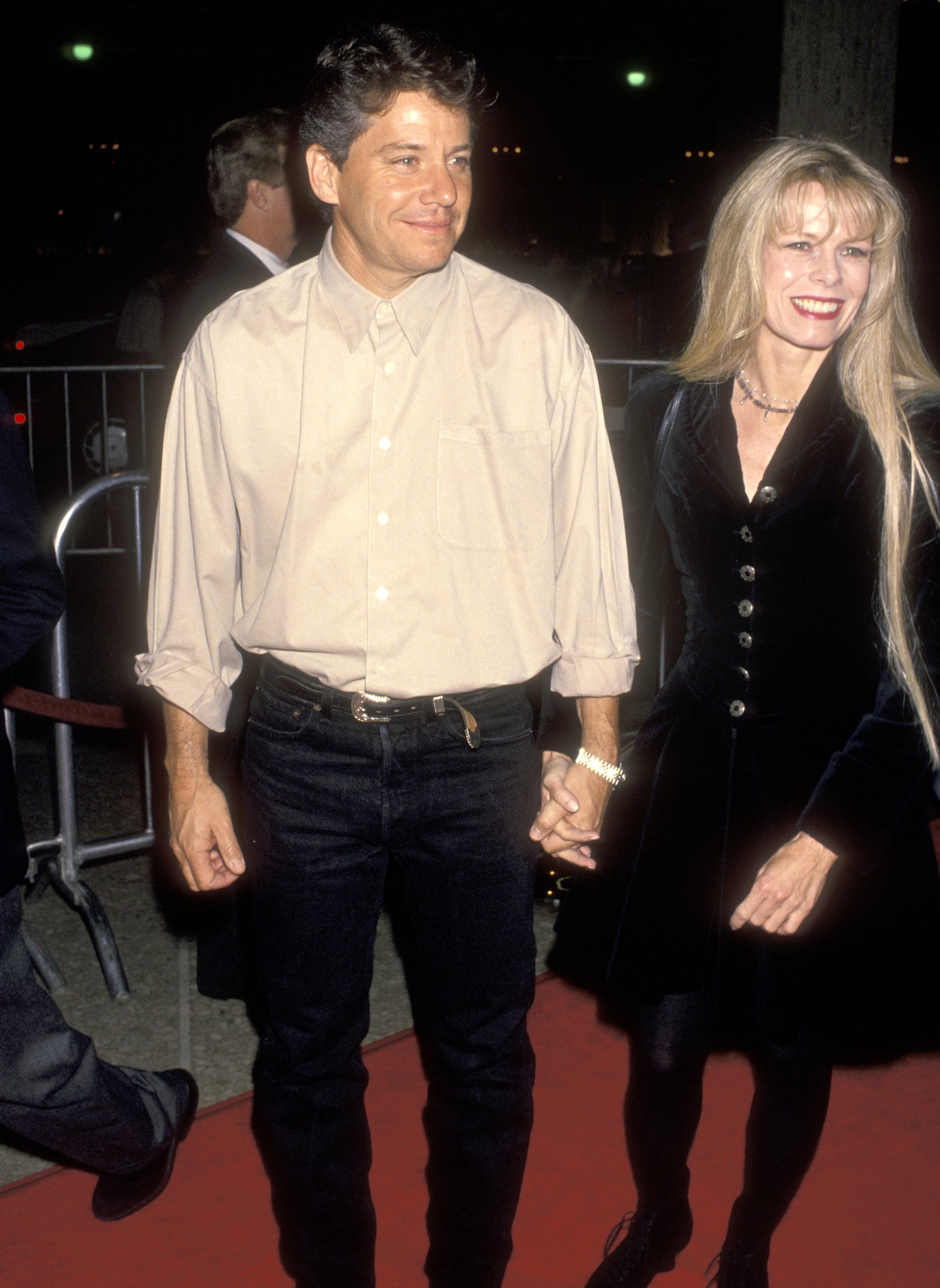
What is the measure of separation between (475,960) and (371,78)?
1.46 metres

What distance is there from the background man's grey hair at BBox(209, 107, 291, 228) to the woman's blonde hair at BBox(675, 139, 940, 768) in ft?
6.65

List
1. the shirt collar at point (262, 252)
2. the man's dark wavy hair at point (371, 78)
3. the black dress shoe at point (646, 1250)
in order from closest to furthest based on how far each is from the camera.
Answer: the man's dark wavy hair at point (371, 78)
the black dress shoe at point (646, 1250)
the shirt collar at point (262, 252)

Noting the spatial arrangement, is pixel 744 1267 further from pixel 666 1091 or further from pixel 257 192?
pixel 257 192

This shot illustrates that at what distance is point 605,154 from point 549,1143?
22.0 m

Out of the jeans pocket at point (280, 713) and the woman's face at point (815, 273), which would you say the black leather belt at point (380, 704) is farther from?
the woman's face at point (815, 273)

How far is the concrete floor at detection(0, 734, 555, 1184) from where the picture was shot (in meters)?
3.24

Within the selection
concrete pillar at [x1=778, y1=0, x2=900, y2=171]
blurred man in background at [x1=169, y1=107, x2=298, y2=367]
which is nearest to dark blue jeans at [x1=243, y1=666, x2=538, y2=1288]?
blurred man in background at [x1=169, y1=107, x2=298, y2=367]

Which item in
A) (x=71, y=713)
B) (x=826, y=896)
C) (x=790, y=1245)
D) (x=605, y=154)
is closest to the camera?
(x=826, y=896)

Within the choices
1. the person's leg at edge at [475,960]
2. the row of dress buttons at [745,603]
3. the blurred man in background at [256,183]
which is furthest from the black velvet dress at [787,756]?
the blurred man in background at [256,183]

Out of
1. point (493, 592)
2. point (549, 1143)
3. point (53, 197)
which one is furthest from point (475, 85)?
point (53, 197)

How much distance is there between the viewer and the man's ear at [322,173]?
6.43ft

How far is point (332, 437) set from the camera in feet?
6.52

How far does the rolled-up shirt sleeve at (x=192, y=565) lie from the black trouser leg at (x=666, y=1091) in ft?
3.30

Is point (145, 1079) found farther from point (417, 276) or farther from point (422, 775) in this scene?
point (417, 276)
